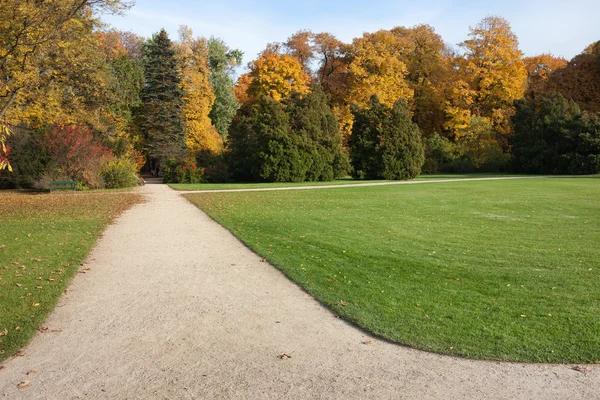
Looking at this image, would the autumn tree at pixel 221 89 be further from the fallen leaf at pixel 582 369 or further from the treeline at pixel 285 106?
the fallen leaf at pixel 582 369

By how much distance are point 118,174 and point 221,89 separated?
2492cm

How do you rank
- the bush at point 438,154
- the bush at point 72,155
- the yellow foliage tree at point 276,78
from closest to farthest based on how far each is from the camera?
the bush at point 72,155, the yellow foliage tree at point 276,78, the bush at point 438,154

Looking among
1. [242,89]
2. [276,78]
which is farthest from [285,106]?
[242,89]

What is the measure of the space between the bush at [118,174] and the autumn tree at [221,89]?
20761 mm

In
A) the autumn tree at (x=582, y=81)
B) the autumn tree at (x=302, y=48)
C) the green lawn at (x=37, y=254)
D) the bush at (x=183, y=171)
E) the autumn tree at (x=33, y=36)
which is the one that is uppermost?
the autumn tree at (x=302, y=48)

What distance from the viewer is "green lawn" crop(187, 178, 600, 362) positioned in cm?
467

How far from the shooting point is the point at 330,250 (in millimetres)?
8906

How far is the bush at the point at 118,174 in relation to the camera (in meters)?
26.2

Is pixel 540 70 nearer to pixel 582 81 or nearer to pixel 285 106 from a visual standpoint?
pixel 582 81

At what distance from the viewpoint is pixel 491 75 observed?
47438mm

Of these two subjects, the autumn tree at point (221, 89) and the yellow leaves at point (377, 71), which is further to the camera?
the autumn tree at point (221, 89)

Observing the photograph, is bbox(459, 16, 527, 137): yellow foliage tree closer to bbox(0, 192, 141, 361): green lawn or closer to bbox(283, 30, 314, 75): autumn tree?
bbox(283, 30, 314, 75): autumn tree

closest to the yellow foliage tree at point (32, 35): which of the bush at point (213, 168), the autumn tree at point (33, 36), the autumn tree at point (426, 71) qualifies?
the autumn tree at point (33, 36)

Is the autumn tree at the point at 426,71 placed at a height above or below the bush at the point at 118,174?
above
